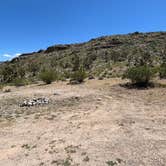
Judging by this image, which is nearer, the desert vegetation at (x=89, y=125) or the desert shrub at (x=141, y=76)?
the desert vegetation at (x=89, y=125)

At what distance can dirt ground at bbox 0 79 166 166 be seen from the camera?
302 inches

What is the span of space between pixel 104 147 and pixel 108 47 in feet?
169

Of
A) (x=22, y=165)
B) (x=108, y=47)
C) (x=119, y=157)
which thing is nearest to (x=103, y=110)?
(x=119, y=157)

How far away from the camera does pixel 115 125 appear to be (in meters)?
10.2

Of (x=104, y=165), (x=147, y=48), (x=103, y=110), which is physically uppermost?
(x=147, y=48)

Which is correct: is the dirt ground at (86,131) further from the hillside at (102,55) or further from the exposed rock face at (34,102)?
the hillside at (102,55)

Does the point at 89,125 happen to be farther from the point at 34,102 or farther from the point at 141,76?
the point at 141,76

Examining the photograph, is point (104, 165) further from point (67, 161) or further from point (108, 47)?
point (108, 47)

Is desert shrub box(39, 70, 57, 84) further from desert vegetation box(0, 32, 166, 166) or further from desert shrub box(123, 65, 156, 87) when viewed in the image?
desert shrub box(123, 65, 156, 87)

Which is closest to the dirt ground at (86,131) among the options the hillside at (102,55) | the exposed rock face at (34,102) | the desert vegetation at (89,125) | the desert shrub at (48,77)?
the desert vegetation at (89,125)

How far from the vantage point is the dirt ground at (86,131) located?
25.1ft

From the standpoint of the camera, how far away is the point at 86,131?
9.71 m

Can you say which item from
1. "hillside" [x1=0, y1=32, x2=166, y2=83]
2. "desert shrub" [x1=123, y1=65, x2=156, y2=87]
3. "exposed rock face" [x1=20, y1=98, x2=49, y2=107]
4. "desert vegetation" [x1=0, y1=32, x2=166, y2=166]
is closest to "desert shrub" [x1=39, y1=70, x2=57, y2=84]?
"desert vegetation" [x1=0, y1=32, x2=166, y2=166]

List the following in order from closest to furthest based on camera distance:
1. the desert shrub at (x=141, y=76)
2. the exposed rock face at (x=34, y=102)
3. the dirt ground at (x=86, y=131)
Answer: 1. the dirt ground at (x=86, y=131)
2. the exposed rock face at (x=34, y=102)
3. the desert shrub at (x=141, y=76)
